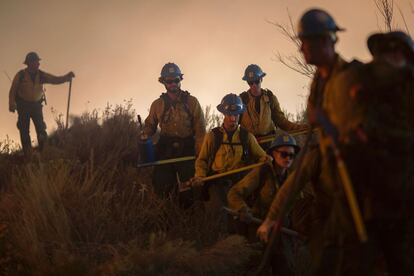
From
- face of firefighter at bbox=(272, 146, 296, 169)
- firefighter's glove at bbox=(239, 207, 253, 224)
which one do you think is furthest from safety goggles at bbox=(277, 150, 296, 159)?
firefighter's glove at bbox=(239, 207, 253, 224)

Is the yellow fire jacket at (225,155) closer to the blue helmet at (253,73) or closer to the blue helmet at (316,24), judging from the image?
the blue helmet at (253,73)

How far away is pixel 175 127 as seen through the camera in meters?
10.1

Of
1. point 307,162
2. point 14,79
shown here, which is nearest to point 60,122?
point 14,79

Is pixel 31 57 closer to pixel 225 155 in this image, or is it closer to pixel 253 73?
pixel 253 73

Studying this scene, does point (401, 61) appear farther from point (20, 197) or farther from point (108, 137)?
point (108, 137)

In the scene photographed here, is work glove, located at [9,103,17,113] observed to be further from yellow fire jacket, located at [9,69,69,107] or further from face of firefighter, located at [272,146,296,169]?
face of firefighter, located at [272,146,296,169]

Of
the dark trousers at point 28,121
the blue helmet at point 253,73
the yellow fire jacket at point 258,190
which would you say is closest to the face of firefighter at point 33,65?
the dark trousers at point 28,121

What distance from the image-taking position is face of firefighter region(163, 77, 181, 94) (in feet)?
33.5

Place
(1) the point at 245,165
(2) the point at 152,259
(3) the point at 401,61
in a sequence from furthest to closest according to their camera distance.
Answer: (1) the point at 245,165, (2) the point at 152,259, (3) the point at 401,61

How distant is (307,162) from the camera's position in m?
4.66

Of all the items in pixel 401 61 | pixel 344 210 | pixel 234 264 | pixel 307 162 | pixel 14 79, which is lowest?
pixel 234 264

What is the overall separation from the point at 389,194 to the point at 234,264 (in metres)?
3.42

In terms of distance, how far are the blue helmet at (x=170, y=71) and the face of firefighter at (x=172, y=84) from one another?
0.05 metres

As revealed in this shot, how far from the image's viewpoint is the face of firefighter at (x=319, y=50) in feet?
14.0
